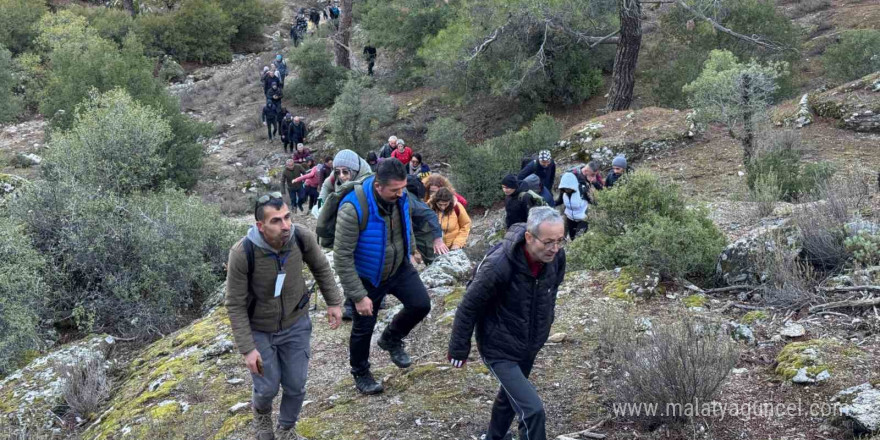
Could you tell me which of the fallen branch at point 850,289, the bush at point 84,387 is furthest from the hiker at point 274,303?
the fallen branch at point 850,289

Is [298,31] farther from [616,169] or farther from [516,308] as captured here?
[516,308]

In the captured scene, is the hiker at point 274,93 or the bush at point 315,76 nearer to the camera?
the hiker at point 274,93

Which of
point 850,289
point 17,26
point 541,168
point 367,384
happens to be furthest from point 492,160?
point 17,26

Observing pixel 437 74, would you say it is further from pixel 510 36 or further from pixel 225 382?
pixel 225 382

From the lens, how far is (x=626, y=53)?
1591 cm

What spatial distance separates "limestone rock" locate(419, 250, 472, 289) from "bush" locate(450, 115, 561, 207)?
6258mm

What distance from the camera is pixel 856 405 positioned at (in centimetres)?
364

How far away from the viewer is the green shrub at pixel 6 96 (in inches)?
846

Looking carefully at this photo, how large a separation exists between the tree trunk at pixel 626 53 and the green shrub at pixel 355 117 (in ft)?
21.2

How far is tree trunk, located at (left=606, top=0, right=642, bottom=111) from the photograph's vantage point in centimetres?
1512

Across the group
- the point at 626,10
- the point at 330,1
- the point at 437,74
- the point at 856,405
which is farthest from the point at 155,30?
the point at 856,405

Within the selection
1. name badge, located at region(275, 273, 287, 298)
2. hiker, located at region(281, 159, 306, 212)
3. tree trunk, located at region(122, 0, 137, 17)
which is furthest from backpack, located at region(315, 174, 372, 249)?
tree trunk, located at region(122, 0, 137, 17)

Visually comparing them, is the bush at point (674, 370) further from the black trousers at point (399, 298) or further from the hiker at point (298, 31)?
the hiker at point (298, 31)

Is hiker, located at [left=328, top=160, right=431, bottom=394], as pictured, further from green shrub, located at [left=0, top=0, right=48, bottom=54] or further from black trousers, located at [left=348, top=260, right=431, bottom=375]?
green shrub, located at [left=0, top=0, right=48, bottom=54]
